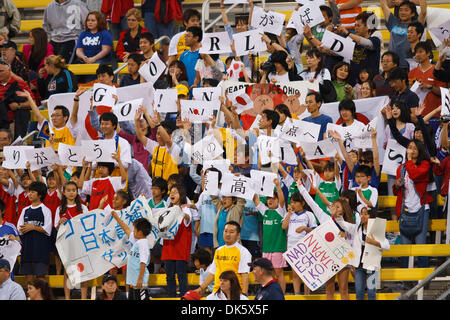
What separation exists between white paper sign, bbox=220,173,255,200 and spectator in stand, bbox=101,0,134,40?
18.0 feet

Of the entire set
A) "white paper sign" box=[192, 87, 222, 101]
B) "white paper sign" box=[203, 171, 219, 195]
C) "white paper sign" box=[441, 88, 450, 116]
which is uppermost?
"white paper sign" box=[192, 87, 222, 101]

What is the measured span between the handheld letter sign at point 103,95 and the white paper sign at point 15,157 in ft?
3.61

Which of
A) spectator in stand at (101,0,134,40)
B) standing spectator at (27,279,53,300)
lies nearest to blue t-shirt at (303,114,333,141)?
standing spectator at (27,279,53,300)

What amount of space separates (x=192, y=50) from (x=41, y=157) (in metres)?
2.84

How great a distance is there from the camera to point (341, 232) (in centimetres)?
1070

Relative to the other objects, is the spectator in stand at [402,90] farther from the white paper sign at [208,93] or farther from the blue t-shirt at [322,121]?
the white paper sign at [208,93]

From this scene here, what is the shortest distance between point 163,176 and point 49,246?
159 cm

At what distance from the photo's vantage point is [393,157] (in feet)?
39.6

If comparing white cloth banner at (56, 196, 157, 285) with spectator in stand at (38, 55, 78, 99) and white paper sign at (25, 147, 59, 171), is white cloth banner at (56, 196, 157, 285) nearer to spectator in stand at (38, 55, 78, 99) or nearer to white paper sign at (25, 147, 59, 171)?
white paper sign at (25, 147, 59, 171)

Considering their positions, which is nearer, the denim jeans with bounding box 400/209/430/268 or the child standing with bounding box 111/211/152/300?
the child standing with bounding box 111/211/152/300

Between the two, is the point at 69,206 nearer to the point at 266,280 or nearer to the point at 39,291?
the point at 39,291

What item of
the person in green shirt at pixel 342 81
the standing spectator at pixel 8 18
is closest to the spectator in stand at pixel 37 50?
the standing spectator at pixel 8 18

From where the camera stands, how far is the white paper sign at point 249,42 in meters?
13.4

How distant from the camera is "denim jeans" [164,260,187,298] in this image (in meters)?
11.2
